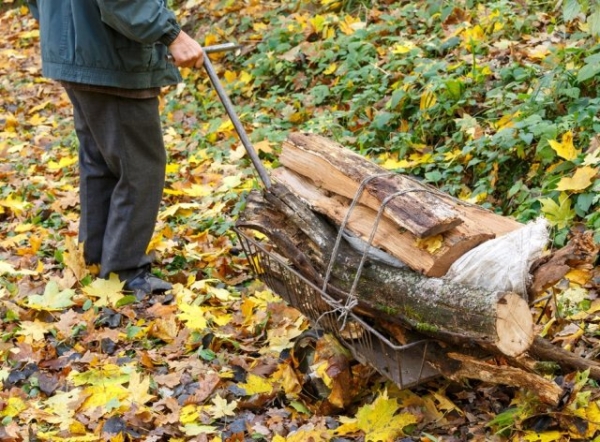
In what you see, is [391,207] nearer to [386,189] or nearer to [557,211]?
[386,189]

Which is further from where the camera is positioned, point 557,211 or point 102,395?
point 557,211

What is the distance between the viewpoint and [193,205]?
5.48 m

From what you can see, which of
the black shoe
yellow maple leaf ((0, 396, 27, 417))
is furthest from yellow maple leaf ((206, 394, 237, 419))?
the black shoe

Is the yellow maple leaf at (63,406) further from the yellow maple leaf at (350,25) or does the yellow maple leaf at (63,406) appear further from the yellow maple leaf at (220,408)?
the yellow maple leaf at (350,25)

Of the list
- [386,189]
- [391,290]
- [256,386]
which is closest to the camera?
[391,290]

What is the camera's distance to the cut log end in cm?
260

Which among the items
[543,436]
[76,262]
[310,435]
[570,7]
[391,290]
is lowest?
[76,262]

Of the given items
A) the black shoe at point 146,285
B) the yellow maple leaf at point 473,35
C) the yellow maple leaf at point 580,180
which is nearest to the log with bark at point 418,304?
the black shoe at point 146,285

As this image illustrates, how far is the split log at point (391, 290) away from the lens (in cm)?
262

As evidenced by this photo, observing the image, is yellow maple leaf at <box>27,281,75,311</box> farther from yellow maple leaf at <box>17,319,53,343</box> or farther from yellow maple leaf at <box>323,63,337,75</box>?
yellow maple leaf at <box>323,63,337,75</box>

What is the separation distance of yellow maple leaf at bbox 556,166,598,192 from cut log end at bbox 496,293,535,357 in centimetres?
161

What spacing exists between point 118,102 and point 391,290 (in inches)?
76.3

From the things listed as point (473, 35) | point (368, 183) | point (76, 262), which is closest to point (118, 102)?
point (76, 262)

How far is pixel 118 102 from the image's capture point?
4.12m
